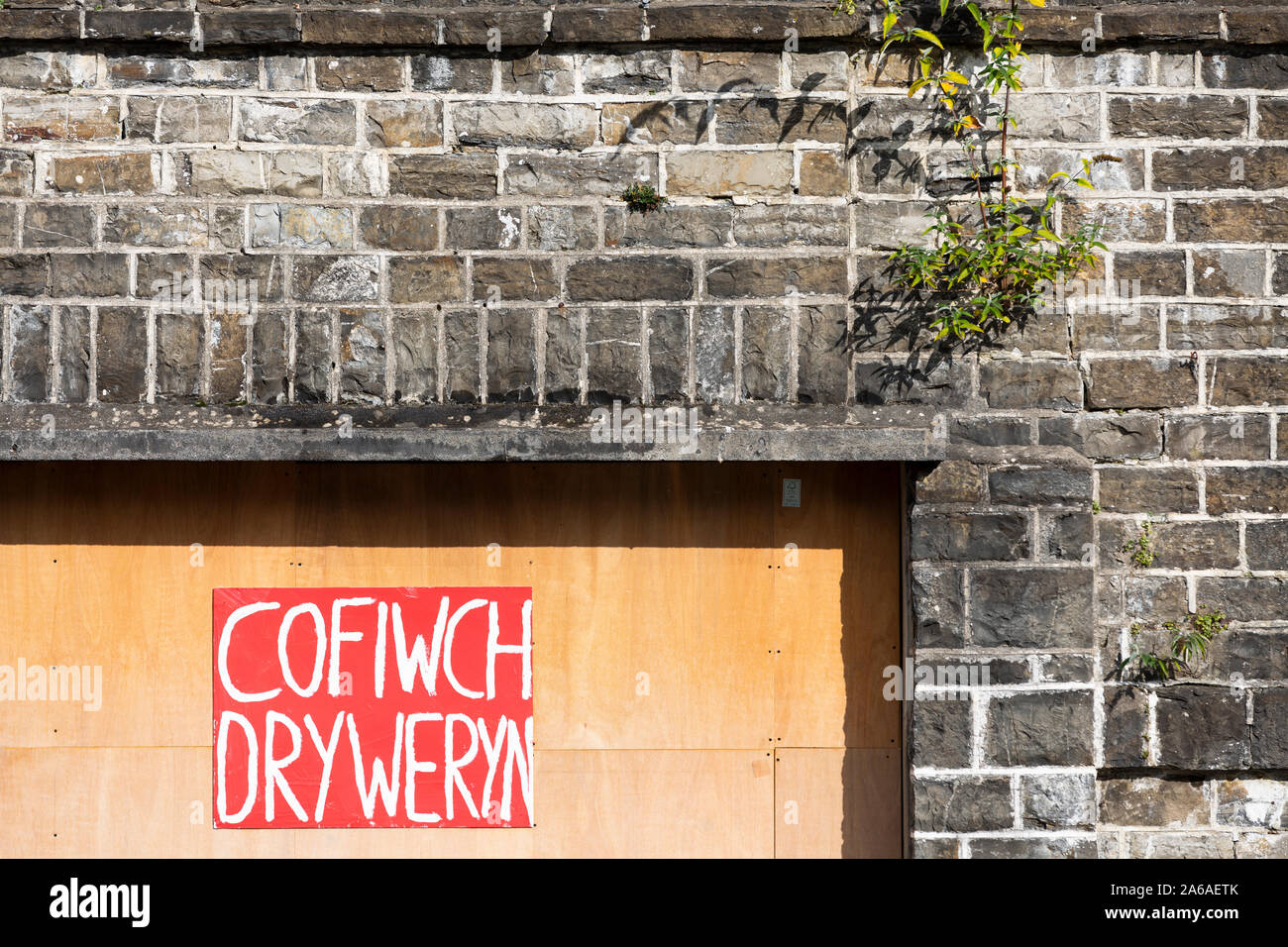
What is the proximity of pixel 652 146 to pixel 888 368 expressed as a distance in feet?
3.58

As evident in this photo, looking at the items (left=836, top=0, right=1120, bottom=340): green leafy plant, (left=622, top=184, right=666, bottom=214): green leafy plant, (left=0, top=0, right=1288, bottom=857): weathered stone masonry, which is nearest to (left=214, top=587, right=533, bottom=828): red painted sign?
(left=0, top=0, right=1288, bottom=857): weathered stone masonry

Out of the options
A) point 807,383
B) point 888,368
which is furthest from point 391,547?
point 888,368

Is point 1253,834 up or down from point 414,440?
down

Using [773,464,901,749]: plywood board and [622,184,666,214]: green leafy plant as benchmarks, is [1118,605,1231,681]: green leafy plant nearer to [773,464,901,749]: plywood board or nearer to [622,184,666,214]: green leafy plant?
[773,464,901,749]: plywood board

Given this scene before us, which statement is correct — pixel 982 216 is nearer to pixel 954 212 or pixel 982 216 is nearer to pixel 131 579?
pixel 954 212

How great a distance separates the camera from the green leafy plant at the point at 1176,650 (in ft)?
10.5

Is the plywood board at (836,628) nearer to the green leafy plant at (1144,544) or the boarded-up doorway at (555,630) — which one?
the boarded-up doorway at (555,630)

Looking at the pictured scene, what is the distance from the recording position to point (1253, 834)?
326 centimetres

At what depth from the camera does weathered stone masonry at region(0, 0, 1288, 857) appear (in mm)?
3199

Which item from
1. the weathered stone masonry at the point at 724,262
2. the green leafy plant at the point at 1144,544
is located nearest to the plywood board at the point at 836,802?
the weathered stone masonry at the point at 724,262

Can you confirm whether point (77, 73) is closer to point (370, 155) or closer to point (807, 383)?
point (370, 155)

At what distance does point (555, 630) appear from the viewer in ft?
11.3

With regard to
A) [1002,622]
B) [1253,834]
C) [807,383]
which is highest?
[807,383]

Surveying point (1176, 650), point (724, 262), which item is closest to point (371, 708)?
point (724, 262)
